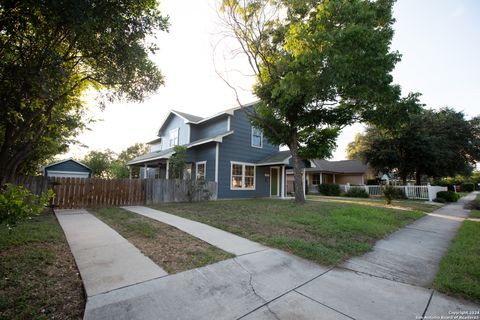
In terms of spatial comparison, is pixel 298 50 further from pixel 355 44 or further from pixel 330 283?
pixel 330 283

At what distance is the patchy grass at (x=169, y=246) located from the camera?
3623mm

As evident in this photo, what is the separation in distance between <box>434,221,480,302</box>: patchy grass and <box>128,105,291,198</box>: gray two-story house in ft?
31.9

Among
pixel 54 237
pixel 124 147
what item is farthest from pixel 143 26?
pixel 124 147

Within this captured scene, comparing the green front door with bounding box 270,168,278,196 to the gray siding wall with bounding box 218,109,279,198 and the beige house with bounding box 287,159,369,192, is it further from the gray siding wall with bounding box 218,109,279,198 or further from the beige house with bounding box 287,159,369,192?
the beige house with bounding box 287,159,369,192

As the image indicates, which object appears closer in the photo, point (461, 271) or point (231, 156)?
point (461, 271)

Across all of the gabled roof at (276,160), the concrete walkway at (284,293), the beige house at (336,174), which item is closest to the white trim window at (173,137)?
the gabled roof at (276,160)

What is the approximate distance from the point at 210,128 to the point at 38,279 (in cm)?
1442

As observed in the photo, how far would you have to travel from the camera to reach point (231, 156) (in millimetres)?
15086

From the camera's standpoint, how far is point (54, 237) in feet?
16.3

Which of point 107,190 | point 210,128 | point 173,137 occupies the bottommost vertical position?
point 107,190

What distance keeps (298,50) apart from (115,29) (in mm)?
7079

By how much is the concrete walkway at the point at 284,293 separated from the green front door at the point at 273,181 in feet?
44.9

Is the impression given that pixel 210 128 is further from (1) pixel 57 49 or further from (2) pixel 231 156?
(1) pixel 57 49

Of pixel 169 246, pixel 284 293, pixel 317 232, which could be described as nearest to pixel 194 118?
pixel 317 232
